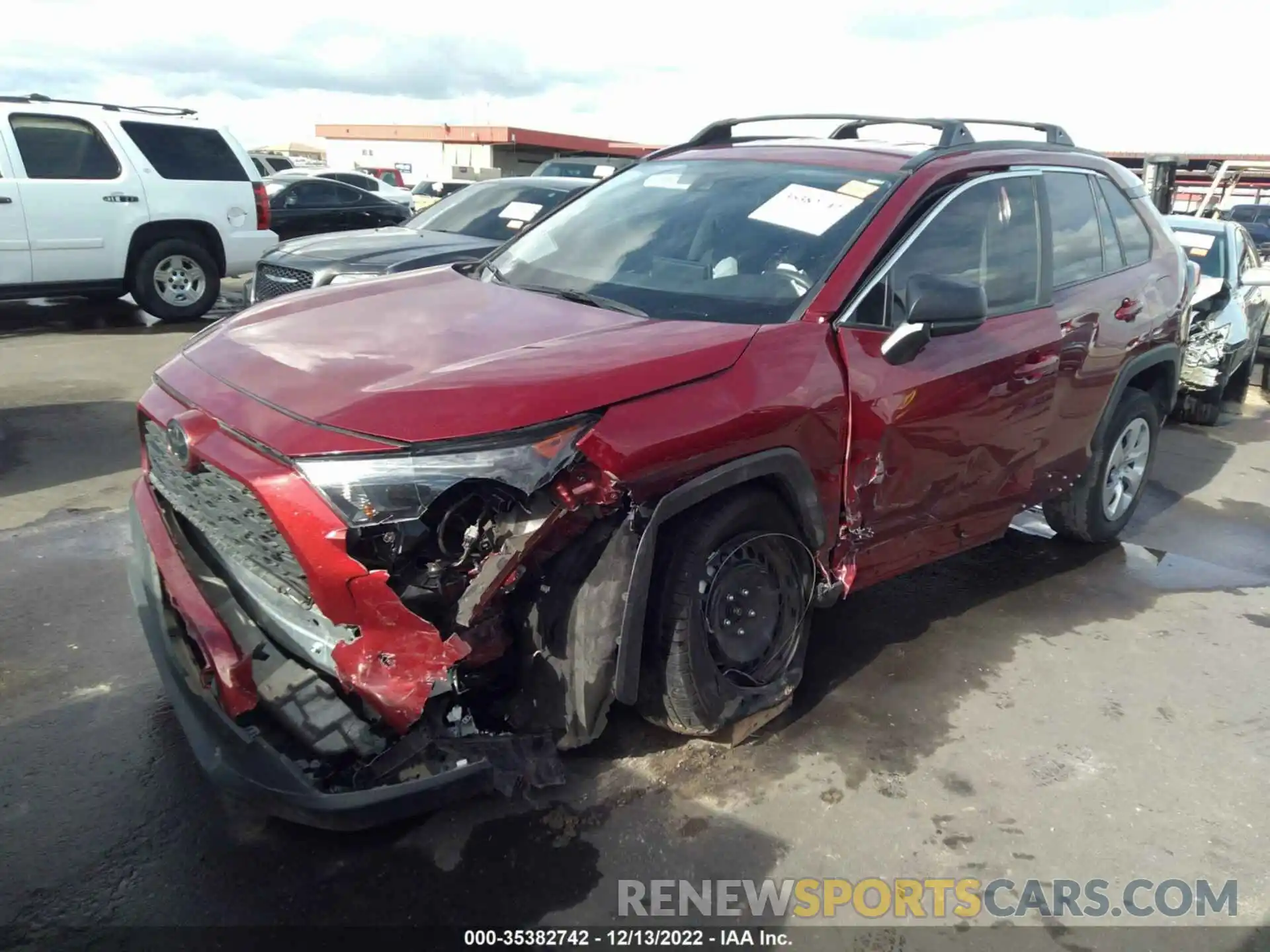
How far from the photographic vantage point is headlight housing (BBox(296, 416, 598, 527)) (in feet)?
7.56

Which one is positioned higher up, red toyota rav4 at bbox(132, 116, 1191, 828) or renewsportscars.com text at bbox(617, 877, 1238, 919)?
red toyota rav4 at bbox(132, 116, 1191, 828)

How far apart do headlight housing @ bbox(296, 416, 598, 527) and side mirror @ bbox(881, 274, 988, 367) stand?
1.39 metres

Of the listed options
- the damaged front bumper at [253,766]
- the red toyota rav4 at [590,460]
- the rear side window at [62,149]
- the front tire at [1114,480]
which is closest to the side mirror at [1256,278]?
the front tire at [1114,480]

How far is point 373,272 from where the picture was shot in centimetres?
731

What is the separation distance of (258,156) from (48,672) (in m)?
21.7

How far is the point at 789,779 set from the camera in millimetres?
3115

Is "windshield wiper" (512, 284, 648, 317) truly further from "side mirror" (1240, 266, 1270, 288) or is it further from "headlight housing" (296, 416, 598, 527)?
"side mirror" (1240, 266, 1270, 288)

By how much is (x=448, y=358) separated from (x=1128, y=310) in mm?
3337

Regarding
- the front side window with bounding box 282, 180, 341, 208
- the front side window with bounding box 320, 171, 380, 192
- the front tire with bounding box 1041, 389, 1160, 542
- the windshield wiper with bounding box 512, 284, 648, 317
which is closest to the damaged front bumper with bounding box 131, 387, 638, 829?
the windshield wiper with bounding box 512, 284, 648, 317

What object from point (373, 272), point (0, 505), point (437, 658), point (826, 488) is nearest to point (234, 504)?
point (437, 658)

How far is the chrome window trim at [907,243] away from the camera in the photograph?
10.5 ft

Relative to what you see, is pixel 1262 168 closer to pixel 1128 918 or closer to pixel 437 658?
pixel 1128 918

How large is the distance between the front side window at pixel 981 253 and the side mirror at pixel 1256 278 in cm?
549

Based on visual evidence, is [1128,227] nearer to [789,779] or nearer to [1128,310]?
[1128,310]
